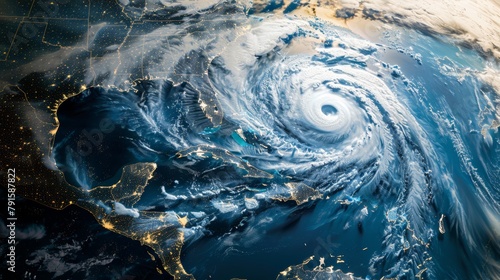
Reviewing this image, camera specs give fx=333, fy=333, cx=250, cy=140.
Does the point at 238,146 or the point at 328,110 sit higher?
the point at 328,110

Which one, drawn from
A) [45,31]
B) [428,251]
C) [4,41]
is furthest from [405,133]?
[4,41]

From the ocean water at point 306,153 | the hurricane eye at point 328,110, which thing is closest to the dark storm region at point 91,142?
the ocean water at point 306,153

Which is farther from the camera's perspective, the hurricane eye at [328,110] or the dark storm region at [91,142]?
the hurricane eye at [328,110]

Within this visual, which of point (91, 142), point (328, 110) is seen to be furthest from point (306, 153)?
point (91, 142)

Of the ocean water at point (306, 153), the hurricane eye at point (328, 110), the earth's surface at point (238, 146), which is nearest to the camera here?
the earth's surface at point (238, 146)

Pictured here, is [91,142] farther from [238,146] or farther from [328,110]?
[328,110]

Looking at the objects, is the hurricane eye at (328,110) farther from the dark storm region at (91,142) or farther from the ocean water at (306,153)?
the dark storm region at (91,142)

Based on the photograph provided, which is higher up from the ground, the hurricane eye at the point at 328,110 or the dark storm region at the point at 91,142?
the hurricane eye at the point at 328,110

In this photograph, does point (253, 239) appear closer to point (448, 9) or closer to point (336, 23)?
point (336, 23)
